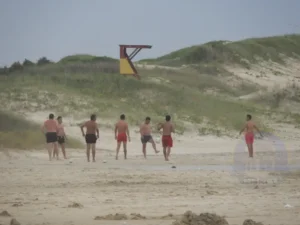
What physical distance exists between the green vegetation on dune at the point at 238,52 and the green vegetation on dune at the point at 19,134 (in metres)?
35.4

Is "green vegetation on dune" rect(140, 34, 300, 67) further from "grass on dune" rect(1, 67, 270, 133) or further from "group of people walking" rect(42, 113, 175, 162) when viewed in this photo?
"group of people walking" rect(42, 113, 175, 162)

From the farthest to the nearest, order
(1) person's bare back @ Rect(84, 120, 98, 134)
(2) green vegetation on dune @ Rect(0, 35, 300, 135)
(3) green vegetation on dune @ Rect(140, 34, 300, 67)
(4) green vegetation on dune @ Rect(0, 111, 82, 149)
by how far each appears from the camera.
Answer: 1. (3) green vegetation on dune @ Rect(140, 34, 300, 67)
2. (2) green vegetation on dune @ Rect(0, 35, 300, 135)
3. (4) green vegetation on dune @ Rect(0, 111, 82, 149)
4. (1) person's bare back @ Rect(84, 120, 98, 134)

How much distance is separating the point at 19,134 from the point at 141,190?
42.0 feet

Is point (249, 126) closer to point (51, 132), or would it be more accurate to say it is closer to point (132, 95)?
point (51, 132)

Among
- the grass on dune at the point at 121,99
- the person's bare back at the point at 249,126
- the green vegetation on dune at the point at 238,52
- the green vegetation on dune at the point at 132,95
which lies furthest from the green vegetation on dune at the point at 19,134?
the green vegetation on dune at the point at 238,52

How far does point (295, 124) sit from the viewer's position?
4094cm

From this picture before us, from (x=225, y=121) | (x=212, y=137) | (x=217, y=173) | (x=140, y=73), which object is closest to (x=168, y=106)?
(x=225, y=121)

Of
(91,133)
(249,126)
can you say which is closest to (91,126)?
(91,133)

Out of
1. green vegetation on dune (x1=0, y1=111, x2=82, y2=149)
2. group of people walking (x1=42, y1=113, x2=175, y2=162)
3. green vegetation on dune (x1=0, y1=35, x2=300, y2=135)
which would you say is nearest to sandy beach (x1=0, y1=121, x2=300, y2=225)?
group of people walking (x1=42, y1=113, x2=175, y2=162)

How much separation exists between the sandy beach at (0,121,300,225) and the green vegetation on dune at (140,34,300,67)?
43.6 metres

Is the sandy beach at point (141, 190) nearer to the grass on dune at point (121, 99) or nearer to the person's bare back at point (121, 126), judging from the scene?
the person's bare back at point (121, 126)

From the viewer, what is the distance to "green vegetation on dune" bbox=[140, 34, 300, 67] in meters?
67.3

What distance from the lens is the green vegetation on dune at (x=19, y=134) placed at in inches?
993

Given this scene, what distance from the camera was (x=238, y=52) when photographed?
7112 cm
